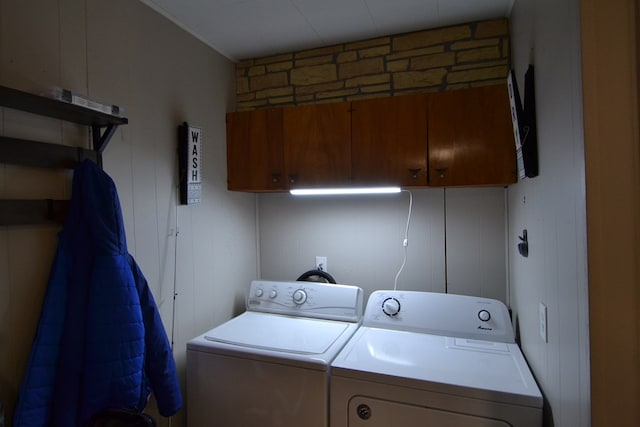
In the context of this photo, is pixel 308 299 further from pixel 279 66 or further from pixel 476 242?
pixel 279 66

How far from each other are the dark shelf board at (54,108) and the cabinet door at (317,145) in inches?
36.2

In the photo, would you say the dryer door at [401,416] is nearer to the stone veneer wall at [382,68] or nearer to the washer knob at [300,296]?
the washer knob at [300,296]

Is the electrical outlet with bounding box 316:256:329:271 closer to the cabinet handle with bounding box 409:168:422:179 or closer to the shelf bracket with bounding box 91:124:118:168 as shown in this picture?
the cabinet handle with bounding box 409:168:422:179

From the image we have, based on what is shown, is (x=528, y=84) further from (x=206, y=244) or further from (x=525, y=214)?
(x=206, y=244)

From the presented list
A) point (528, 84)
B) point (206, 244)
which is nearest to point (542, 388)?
point (528, 84)

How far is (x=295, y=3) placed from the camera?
175 centimetres

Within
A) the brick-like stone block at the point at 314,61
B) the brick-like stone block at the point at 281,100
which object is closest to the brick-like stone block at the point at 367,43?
the brick-like stone block at the point at 314,61

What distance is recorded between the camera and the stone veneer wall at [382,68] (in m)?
1.95

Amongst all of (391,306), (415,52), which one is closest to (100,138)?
(391,306)

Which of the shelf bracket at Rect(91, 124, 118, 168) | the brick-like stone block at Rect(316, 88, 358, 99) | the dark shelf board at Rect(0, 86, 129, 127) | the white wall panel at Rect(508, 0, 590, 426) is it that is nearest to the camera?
the white wall panel at Rect(508, 0, 590, 426)

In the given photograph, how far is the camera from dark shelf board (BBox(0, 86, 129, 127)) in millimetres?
1096

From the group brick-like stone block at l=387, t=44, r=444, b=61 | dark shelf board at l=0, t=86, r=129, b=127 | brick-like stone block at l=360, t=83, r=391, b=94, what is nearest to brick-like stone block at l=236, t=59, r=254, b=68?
brick-like stone block at l=360, t=83, r=391, b=94

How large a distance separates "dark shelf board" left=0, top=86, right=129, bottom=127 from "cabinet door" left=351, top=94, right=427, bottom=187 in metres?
1.16

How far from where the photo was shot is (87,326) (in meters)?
1.25
